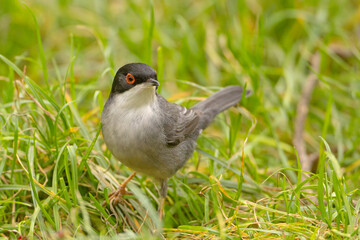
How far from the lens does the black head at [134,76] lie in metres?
3.78

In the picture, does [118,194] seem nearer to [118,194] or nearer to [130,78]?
[118,194]

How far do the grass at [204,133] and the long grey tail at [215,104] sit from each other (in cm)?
14

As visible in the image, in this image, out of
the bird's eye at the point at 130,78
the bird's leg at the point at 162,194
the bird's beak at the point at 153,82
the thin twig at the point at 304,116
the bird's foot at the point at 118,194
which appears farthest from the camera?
the thin twig at the point at 304,116

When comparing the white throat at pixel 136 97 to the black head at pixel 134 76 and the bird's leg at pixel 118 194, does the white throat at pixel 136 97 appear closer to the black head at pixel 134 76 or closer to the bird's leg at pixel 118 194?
the black head at pixel 134 76

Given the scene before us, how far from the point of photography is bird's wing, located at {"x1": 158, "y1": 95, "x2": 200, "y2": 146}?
13.9ft

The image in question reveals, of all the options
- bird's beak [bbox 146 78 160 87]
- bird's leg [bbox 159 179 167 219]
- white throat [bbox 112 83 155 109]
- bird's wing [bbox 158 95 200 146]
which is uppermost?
bird's beak [bbox 146 78 160 87]

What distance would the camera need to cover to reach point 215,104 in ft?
16.5

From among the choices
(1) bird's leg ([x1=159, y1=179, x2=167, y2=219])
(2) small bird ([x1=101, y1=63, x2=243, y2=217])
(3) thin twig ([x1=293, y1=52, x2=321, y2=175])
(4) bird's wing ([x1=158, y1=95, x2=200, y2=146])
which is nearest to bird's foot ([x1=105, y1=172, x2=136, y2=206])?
(2) small bird ([x1=101, y1=63, x2=243, y2=217])

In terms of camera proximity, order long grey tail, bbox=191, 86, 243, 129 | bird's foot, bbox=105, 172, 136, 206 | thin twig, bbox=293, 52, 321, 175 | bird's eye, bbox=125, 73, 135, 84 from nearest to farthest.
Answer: bird's eye, bbox=125, 73, 135, 84, bird's foot, bbox=105, 172, 136, 206, long grey tail, bbox=191, 86, 243, 129, thin twig, bbox=293, 52, 321, 175

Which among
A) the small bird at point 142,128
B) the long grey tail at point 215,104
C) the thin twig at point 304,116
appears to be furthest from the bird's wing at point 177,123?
the thin twig at point 304,116

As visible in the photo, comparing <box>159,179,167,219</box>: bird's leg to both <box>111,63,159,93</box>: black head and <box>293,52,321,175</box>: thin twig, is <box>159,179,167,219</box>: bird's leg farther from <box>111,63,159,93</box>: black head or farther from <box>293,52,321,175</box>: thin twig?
<box>293,52,321,175</box>: thin twig

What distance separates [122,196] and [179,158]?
0.62 m

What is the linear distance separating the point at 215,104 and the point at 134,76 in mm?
1434

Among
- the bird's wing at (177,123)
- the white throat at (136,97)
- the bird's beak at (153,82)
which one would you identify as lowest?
the bird's wing at (177,123)
